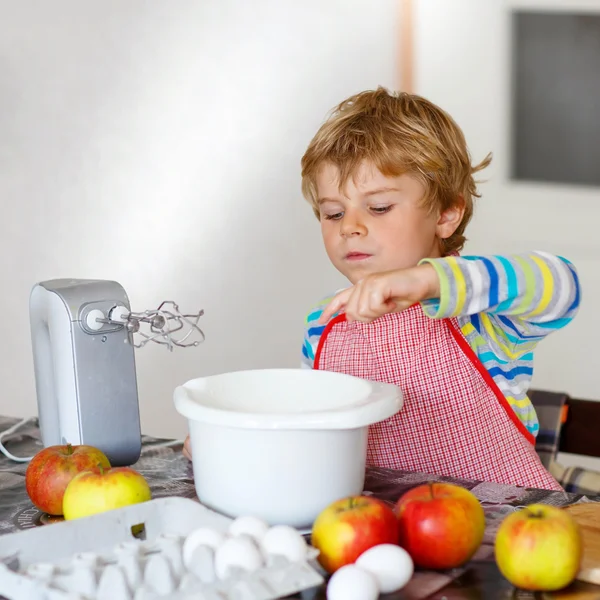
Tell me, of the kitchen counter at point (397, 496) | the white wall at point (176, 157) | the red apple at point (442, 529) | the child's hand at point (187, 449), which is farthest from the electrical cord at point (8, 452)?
the white wall at point (176, 157)

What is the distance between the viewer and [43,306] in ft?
4.15

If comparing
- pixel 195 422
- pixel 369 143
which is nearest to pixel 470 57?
pixel 369 143

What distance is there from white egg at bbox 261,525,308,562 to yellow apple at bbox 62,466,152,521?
22 centimetres

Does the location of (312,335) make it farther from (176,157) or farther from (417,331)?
(176,157)

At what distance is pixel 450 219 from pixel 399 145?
0.60ft

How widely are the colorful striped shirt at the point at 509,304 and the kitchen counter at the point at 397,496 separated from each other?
0.21 metres

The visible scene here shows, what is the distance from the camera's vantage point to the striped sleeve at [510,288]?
3.51 ft

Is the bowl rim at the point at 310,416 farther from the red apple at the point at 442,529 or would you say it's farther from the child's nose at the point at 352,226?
the child's nose at the point at 352,226

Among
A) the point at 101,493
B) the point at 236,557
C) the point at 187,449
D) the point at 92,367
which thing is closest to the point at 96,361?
the point at 92,367

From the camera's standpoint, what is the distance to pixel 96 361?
122 cm

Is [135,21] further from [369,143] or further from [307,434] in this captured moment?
[307,434]

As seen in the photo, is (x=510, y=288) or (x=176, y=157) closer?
(x=510, y=288)

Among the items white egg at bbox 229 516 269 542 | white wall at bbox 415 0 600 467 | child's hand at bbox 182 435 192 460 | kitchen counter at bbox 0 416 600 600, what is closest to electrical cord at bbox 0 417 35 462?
kitchen counter at bbox 0 416 600 600

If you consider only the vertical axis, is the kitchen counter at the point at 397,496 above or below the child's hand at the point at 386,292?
below
